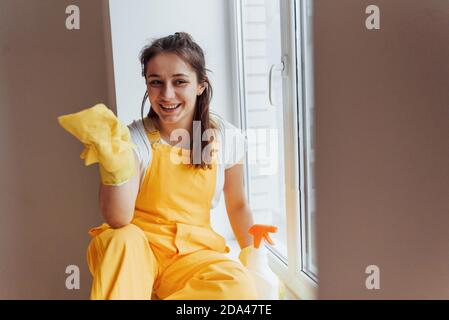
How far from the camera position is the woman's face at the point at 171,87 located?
2.98ft

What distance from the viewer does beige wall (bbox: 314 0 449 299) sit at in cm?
77

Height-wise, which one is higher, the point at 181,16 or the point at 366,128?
the point at 181,16

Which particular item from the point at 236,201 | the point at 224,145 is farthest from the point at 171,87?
the point at 236,201

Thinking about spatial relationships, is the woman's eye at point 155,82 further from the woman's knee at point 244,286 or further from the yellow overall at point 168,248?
the woman's knee at point 244,286

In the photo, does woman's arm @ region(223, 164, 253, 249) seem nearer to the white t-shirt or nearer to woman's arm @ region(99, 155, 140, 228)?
the white t-shirt

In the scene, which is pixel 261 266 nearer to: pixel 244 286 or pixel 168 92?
pixel 244 286

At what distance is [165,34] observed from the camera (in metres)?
1.01

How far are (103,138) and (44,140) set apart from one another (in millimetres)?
503

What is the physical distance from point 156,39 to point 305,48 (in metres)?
0.32

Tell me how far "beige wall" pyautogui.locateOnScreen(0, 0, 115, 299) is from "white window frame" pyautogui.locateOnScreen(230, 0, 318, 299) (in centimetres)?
42

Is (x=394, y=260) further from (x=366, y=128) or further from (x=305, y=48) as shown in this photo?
(x=305, y=48)

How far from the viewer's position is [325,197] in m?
0.83

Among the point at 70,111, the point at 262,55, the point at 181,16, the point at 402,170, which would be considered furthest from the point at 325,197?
the point at 70,111

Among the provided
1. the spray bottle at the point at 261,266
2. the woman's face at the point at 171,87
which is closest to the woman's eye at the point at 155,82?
the woman's face at the point at 171,87
